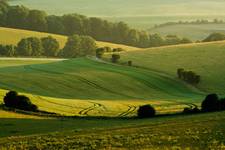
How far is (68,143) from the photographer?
32.9m

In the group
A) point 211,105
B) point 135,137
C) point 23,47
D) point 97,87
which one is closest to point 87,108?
point 211,105

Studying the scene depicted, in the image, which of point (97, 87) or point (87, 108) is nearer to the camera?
point (87, 108)

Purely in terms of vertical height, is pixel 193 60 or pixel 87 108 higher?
pixel 193 60

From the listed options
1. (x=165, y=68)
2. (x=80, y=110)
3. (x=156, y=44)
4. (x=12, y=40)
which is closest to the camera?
(x=80, y=110)

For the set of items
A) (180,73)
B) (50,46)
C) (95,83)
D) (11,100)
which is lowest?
(11,100)

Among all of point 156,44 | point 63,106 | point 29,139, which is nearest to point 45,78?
point 63,106

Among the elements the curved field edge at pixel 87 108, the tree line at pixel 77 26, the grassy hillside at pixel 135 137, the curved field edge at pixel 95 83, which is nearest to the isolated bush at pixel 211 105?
the curved field edge at pixel 87 108

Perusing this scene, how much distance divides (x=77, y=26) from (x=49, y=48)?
3232 cm

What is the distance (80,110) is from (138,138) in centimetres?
2838

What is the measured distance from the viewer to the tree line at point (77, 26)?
176 m

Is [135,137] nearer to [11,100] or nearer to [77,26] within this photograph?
[11,100]

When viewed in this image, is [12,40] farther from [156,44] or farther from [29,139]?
[29,139]

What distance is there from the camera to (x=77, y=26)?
179625 millimetres

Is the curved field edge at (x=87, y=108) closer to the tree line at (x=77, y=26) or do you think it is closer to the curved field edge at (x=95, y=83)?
the curved field edge at (x=95, y=83)
